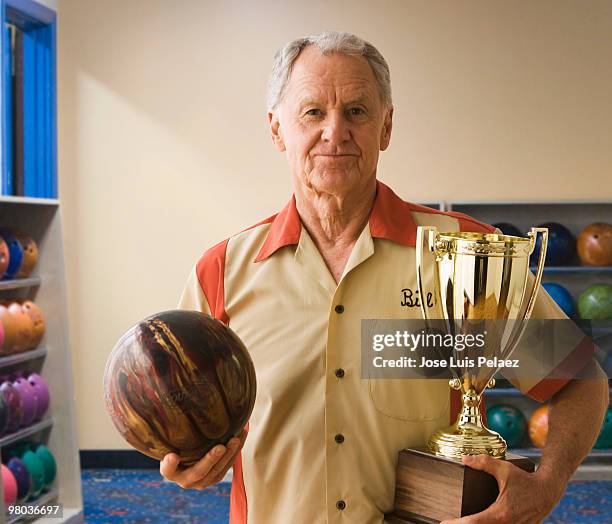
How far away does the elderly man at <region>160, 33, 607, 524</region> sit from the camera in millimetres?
1645

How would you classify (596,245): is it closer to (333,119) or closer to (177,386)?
(333,119)

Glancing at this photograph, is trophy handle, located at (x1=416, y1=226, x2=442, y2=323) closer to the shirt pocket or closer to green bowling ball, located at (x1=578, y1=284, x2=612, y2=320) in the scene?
the shirt pocket

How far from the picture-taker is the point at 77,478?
5164mm

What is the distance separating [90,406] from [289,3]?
338cm

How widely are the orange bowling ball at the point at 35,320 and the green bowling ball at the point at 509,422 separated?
3.07 metres

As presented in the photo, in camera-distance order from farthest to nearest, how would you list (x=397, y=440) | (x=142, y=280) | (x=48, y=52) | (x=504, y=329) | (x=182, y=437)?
(x=142, y=280) < (x=48, y=52) < (x=397, y=440) < (x=504, y=329) < (x=182, y=437)

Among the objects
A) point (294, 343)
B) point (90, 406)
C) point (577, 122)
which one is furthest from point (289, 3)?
point (294, 343)

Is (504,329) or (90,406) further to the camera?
(90,406)

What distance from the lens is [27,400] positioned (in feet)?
16.1

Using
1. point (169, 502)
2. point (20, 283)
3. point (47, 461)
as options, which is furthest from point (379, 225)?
point (169, 502)

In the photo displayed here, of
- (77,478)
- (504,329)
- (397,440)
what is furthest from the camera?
(77,478)

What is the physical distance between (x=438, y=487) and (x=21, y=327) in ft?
12.7

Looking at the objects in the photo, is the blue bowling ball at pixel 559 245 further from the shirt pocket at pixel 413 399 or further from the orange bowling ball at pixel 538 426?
the shirt pocket at pixel 413 399

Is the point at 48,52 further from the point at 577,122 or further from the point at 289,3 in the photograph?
the point at 577,122
